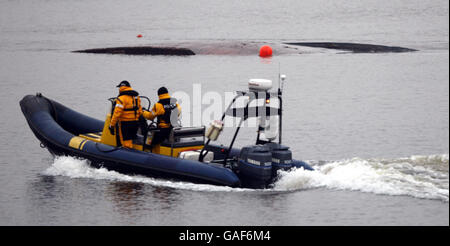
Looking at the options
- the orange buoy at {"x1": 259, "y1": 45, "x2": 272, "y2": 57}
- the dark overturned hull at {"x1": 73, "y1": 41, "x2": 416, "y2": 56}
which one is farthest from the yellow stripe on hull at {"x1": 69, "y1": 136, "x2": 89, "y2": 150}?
the dark overturned hull at {"x1": 73, "y1": 41, "x2": 416, "y2": 56}

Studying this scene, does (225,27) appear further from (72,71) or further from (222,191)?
(222,191)

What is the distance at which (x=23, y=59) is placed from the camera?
41531 millimetres

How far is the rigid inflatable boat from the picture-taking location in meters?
12.7

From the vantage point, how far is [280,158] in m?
12.8

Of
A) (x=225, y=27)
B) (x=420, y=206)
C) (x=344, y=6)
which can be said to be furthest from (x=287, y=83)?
(x=344, y=6)

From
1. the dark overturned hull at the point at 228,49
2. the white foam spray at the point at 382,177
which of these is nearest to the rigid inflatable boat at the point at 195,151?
the white foam spray at the point at 382,177

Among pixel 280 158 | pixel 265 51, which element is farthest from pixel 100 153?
pixel 265 51

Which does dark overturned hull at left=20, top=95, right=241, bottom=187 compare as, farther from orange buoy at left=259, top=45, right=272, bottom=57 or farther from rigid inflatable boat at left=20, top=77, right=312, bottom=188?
orange buoy at left=259, top=45, right=272, bottom=57

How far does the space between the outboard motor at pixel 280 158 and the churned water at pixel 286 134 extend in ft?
0.62

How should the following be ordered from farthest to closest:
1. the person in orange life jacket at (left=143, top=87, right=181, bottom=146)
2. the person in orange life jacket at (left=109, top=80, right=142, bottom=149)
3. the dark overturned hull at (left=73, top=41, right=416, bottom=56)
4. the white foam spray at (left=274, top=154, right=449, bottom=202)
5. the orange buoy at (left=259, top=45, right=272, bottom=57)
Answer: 1. the dark overturned hull at (left=73, top=41, right=416, bottom=56)
2. the orange buoy at (left=259, top=45, right=272, bottom=57)
3. the person in orange life jacket at (left=109, top=80, right=142, bottom=149)
4. the person in orange life jacket at (left=143, top=87, right=181, bottom=146)
5. the white foam spray at (left=274, top=154, right=449, bottom=202)

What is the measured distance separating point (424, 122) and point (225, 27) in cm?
4840

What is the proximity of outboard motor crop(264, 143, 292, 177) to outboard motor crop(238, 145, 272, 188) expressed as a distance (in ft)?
0.51

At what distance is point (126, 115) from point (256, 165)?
2865 mm

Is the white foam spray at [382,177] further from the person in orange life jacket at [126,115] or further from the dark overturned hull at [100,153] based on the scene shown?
the person in orange life jacket at [126,115]
